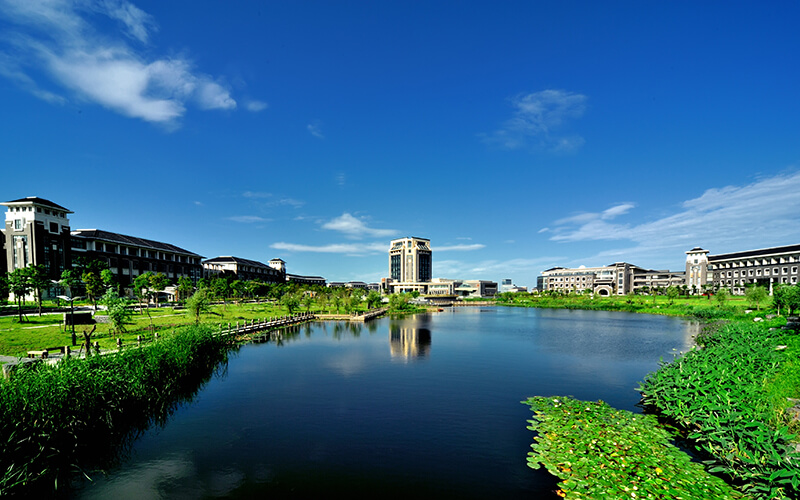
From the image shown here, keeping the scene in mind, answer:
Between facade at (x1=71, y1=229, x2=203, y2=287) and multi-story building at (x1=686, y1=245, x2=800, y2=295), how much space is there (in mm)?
148599

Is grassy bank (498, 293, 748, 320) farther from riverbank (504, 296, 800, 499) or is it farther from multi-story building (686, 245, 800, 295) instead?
riverbank (504, 296, 800, 499)

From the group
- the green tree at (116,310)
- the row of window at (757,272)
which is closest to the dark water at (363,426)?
the green tree at (116,310)

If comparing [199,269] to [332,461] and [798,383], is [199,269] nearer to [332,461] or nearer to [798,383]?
[332,461]

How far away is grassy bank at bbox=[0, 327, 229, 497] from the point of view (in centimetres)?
977

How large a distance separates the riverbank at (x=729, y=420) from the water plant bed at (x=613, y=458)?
59 millimetres

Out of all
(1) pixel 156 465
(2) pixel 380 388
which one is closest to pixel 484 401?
(2) pixel 380 388

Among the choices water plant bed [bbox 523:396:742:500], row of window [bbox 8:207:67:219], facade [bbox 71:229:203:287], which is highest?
row of window [bbox 8:207:67:219]

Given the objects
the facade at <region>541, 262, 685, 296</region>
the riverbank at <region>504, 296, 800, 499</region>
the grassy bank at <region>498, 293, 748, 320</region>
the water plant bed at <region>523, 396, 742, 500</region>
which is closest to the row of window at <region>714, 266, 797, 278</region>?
the grassy bank at <region>498, 293, 748, 320</region>

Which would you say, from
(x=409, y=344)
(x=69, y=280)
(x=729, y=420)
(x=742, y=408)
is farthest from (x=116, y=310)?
(x=742, y=408)

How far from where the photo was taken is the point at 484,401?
18.2 m

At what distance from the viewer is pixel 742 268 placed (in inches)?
4341

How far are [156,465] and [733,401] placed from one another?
20335 mm

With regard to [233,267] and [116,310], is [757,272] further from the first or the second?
[233,267]

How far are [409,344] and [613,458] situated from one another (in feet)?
86.3
